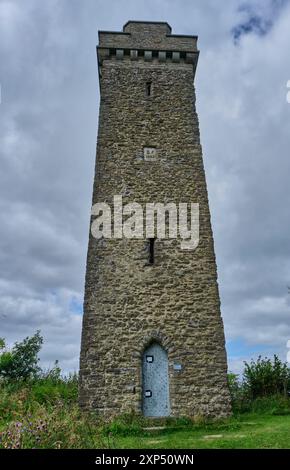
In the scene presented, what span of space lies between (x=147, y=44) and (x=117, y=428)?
41.8 ft

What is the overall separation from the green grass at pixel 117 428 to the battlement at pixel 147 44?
11599 mm

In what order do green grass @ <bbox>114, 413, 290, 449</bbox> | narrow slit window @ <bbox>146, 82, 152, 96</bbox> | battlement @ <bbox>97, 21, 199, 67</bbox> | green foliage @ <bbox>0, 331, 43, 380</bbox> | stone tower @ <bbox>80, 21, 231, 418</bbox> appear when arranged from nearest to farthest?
1. green grass @ <bbox>114, 413, 290, 449</bbox>
2. stone tower @ <bbox>80, 21, 231, 418</bbox>
3. narrow slit window @ <bbox>146, 82, 152, 96</bbox>
4. battlement @ <bbox>97, 21, 199, 67</bbox>
5. green foliage @ <bbox>0, 331, 43, 380</bbox>

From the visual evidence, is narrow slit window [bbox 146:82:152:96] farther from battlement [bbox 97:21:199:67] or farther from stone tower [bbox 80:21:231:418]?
battlement [bbox 97:21:199:67]

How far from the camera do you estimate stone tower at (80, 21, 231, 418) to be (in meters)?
11.3

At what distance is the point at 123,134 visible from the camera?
46.4ft

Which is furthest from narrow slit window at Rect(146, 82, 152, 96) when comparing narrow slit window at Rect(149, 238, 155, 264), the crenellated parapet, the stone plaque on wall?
narrow slit window at Rect(149, 238, 155, 264)

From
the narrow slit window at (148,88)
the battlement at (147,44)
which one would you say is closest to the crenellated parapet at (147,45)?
the battlement at (147,44)

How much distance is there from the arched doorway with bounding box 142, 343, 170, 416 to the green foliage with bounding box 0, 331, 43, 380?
13.7 m

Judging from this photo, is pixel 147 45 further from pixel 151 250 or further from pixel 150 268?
pixel 150 268

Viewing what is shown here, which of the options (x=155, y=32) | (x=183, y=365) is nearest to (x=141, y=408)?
(x=183, y=365)

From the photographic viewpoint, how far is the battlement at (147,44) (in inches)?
599

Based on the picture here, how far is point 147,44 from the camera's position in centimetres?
1541

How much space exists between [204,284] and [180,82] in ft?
24.8

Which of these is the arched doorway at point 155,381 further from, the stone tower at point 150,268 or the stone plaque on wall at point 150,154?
the stone plaque on wall at point 150,154
